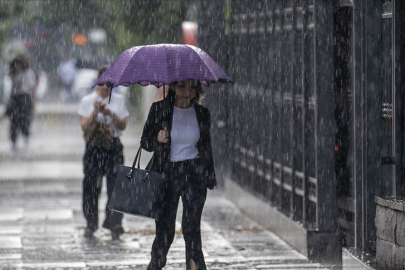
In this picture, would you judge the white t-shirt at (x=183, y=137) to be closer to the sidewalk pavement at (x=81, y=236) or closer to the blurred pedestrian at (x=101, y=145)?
the sidewalk pavement at (x=81, y=236)

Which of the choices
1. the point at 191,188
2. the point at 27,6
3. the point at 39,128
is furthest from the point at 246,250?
the point at 27,6

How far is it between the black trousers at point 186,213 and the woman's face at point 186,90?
487mm

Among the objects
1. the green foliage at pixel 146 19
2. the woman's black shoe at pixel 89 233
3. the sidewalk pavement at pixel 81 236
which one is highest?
the green foliage at pixel 146 19

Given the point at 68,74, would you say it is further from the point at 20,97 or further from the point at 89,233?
the point at 89,233

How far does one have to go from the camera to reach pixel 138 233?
9.51 m

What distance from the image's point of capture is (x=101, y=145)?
884cm

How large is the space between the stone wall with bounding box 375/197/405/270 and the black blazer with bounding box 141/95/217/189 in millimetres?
1283

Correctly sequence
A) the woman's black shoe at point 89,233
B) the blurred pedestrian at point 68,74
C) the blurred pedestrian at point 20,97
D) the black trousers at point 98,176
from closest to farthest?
the black trousers at point 98,176
the woman's black shoe at point 89,233
the blurred pedestrian at point 20,97
the blurred pedestrian at point 68,74

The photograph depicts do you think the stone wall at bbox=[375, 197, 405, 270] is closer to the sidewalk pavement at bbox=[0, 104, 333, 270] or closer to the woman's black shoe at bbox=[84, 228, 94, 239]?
the sidewalk pavement at bbox=[0, 104, 333, 270]

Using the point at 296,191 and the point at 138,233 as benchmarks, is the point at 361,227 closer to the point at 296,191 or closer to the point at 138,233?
the point at 296,191

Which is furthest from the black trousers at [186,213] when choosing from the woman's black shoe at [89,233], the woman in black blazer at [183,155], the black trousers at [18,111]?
the black trousers at [18,111]

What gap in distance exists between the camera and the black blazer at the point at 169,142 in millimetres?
6605

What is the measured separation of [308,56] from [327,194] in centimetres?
132

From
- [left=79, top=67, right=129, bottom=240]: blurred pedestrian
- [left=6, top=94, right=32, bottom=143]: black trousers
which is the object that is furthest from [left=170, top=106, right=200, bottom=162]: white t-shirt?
[left=6, top=94, right=32, bottom=143]: black trousers
